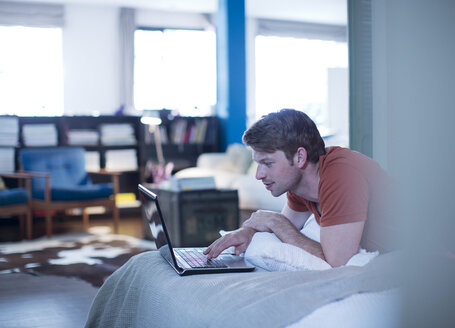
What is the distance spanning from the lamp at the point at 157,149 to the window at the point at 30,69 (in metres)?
2.05

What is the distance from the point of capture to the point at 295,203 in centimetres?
197

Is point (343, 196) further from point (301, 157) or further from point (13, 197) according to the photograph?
point (13, 197)

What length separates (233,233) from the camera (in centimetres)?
179

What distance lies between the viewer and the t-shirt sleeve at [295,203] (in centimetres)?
195

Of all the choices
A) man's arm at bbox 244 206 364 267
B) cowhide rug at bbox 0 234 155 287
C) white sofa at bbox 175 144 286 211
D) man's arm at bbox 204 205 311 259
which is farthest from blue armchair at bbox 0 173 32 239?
man's arm at bbox 244 206 364 267

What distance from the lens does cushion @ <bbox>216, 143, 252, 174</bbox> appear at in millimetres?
5906

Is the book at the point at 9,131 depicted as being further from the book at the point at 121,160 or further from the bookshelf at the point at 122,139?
the book at the point at 121,160

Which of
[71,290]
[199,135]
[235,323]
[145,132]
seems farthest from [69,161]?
[235,323]

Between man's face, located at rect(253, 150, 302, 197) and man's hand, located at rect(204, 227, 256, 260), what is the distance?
19 cm

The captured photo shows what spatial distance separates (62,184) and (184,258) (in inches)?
170

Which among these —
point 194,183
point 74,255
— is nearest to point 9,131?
point 74,255

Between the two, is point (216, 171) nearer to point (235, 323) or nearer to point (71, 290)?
point (71, 290)

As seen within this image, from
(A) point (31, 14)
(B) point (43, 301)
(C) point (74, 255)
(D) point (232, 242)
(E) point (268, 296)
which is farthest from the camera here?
(A) point (31, 14)

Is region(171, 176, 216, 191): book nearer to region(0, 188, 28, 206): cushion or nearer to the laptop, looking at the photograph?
region(0, 188, 28, 206): cushion
